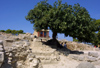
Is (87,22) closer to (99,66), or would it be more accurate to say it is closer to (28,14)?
(99,66)

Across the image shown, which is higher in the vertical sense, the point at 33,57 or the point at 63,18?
the point at 63,18

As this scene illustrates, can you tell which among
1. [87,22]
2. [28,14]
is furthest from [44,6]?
[87,22]

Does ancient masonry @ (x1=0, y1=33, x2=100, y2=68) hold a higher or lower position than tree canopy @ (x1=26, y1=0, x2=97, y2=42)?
lower

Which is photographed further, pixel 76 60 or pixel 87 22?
pixel 87 22

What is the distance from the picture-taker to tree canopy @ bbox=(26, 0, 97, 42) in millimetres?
10255

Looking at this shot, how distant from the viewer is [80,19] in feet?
35.3

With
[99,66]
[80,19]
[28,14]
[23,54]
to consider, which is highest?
[28,14]

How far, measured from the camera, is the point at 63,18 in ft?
33.9

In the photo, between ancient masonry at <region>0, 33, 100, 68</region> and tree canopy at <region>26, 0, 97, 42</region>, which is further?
tree canopy at <region>26, 0, 97, 42</region>

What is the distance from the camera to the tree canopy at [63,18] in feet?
33.6

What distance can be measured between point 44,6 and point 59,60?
551 centimetres

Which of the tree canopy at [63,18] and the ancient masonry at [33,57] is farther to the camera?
the tree canopy at [63,18]

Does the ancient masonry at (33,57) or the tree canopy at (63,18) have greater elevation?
the tree canopy at (63,18)

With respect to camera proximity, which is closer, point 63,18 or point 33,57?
point 33,57
